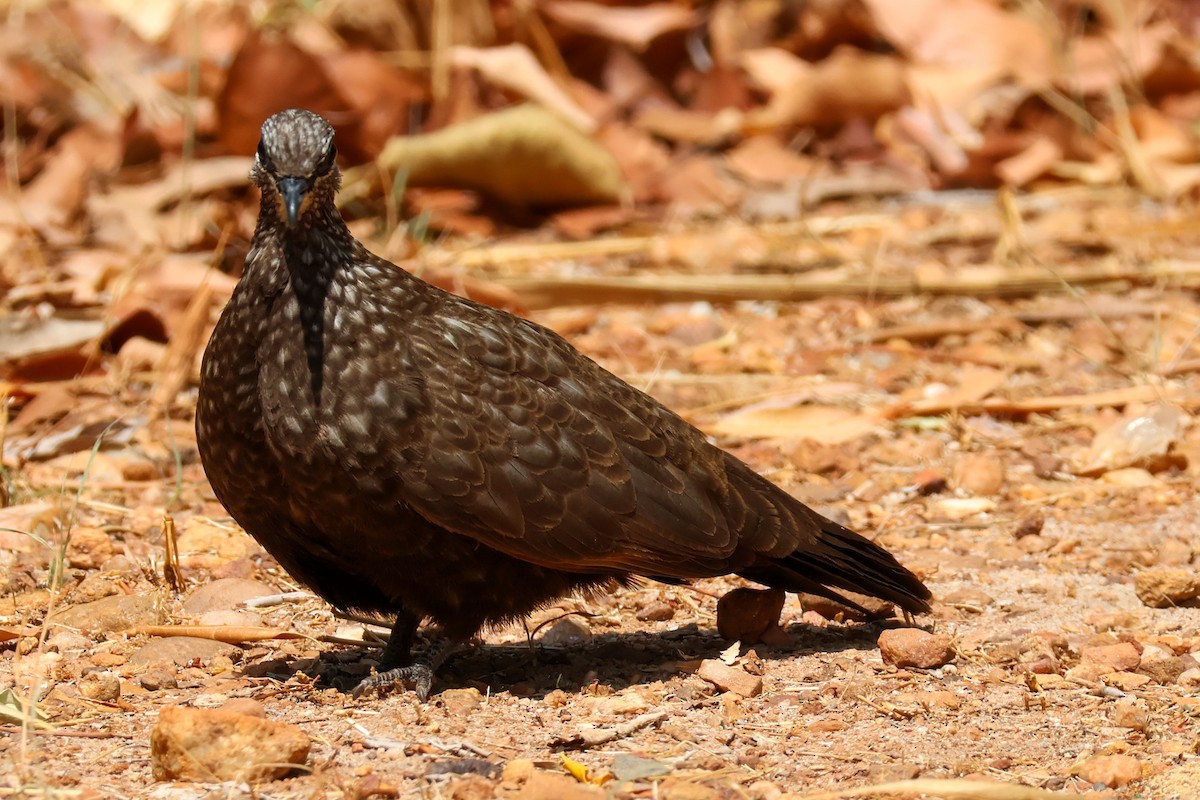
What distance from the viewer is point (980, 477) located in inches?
214

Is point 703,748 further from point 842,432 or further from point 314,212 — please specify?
point 842,432

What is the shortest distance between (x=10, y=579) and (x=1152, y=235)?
5.72 meters

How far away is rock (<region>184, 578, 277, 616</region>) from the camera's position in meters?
4.40

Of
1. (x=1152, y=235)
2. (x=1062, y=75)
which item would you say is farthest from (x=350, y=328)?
(x=1062, y=75)

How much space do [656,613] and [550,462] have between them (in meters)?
0.84

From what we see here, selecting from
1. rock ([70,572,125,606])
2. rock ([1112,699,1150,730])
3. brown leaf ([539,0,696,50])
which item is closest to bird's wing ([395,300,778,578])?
rock ([1112,699,1150,730])

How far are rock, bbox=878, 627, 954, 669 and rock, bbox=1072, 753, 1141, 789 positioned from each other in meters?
0.69

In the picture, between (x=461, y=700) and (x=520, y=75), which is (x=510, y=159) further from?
(x=461, y=700)

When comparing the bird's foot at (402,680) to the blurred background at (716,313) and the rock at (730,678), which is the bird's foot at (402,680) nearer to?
the blurred background at (716,313)

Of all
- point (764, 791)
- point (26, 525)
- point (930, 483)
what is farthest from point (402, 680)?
point (930, 483)

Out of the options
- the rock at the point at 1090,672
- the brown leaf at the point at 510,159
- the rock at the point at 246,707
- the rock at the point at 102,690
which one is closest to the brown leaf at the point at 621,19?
the brown leaf at the point at 510,159

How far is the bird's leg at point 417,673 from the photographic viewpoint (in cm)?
387

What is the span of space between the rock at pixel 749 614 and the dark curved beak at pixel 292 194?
5.17ft

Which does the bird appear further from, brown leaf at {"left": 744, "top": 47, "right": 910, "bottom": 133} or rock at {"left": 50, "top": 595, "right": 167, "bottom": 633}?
brown leaf at {"left": 744, "top": 47, "right": 910, "bottom": 133}
